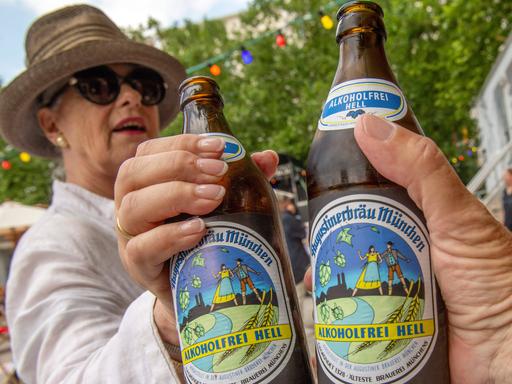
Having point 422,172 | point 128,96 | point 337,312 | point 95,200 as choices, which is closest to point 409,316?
point 337,312

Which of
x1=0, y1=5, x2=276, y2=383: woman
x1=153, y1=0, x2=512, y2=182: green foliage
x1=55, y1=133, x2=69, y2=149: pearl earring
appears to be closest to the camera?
x1=0, y1=5, x2=276, y2=383: woman

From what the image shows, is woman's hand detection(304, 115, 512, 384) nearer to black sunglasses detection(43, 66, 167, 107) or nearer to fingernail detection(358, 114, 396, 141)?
fingernail detection(358, 114, 396, 141)

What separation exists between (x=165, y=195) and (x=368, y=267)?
468 millimetres

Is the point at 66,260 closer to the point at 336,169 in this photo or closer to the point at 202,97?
the point at 202,97

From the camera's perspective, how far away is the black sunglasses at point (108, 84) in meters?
1.95

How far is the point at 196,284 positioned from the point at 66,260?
717 mm

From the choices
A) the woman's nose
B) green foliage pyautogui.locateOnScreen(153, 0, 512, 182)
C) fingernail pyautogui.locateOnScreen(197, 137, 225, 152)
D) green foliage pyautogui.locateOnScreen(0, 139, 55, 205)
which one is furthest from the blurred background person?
green foliage pyautogui.locateOnScreen(0, 139, 55, 205)

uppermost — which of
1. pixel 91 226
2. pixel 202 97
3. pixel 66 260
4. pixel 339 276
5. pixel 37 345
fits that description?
pixel 202 97

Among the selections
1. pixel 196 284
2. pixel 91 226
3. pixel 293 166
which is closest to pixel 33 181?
pixel 293 166

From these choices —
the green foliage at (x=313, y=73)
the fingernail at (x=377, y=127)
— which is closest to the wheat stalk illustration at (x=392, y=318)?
the fingernail at (x=377, y=127)

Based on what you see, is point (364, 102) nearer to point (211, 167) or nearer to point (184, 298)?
point (211, 167)

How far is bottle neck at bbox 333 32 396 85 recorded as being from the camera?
103 centimetres

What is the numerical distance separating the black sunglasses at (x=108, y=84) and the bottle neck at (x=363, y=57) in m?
1.27

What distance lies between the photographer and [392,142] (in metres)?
0.90
